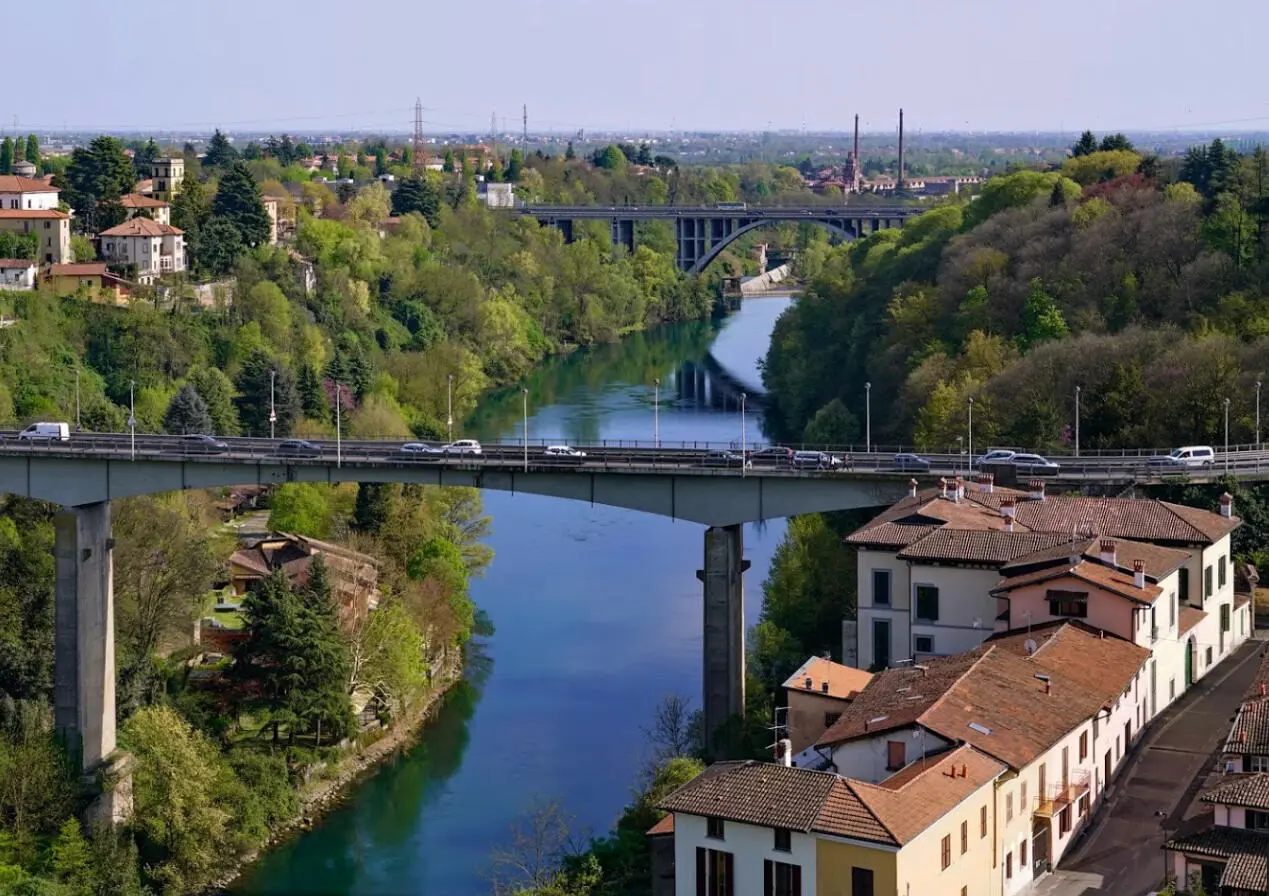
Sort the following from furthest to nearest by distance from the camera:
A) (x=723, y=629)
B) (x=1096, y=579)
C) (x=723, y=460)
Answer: (x=723, y=460)
(x=723, y=629)
(x=1096, y=579)

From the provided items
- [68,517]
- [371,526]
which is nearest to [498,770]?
[68,517]

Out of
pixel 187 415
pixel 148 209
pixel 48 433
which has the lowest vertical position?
pixel 187 415

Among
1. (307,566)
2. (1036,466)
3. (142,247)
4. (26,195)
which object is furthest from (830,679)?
(26,195)

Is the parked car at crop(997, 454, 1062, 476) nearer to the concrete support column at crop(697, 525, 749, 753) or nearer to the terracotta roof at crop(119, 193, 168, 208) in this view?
the concrete support column at crop(697, 525, 749, 753)

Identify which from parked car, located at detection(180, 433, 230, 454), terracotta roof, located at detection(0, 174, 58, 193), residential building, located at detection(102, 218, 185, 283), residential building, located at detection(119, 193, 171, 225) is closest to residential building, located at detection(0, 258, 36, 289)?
residential building, located at detection(102, 218, 185, 283)

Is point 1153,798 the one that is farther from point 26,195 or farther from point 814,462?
point 26,195

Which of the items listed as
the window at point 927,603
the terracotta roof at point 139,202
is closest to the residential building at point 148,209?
the terracotta roof at point 139,202
